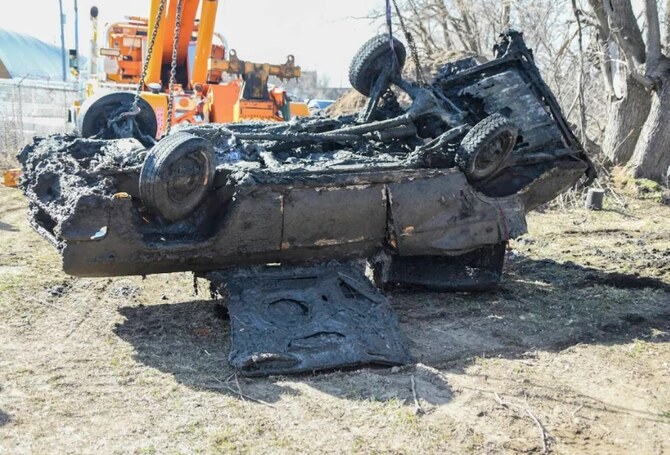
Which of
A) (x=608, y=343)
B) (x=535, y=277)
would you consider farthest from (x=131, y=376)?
(x=535, y=277)

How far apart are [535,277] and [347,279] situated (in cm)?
262

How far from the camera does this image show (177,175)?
489cm

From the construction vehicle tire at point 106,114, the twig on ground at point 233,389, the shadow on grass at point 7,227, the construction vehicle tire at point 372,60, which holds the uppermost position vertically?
the construction vehicle tire at point 372,60

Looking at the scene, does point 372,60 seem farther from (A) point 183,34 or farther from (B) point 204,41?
(A) point 183,34

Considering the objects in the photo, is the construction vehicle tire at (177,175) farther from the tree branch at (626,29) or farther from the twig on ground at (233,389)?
the tree branch at (626,29)

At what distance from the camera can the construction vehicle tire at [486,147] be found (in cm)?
582

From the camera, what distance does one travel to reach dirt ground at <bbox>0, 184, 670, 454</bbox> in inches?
148

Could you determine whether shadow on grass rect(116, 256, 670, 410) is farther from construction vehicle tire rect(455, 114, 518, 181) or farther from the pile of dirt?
the pile of dirt

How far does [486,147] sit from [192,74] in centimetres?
735

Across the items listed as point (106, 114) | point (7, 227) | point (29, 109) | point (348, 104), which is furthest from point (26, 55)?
point (106, 114)

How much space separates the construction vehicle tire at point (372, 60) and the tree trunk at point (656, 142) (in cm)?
660

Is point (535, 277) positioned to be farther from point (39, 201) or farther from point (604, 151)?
point (604, 151)

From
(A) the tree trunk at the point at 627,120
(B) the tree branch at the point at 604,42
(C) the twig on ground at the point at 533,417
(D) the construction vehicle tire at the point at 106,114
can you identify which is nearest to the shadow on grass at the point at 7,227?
(D) the construction vehicle tire at the point at 106,114

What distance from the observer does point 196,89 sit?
1138cm
